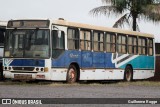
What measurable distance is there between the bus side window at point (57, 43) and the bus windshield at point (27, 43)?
32 centimetres

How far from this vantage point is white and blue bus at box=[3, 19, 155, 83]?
2378 centimetres

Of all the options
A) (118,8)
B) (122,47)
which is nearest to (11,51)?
(122,47)

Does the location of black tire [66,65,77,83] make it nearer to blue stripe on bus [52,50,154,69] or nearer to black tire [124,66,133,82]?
blue stripe on bus [52,50,154,69]

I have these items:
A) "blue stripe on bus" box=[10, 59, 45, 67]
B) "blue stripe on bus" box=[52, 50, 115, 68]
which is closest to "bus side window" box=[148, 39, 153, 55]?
"blue stripe on bus" box=[52, 50, 115, 68]

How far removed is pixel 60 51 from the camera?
2433cm

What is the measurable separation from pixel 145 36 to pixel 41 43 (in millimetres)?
10073

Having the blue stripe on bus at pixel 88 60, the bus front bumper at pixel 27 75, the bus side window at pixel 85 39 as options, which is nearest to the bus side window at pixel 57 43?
the blue stripe on bus at pixel 88 60

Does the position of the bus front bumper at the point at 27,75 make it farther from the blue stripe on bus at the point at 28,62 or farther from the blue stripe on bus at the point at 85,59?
the blue stripe on bus at the point at 85,59

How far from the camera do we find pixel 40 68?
77.6ft

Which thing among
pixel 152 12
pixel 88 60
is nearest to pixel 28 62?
pixel 88 60

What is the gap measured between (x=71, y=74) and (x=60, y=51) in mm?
1335

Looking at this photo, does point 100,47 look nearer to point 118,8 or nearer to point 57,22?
point 57,22

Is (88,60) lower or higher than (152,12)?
lower

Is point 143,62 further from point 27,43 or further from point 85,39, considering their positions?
point 27,43
